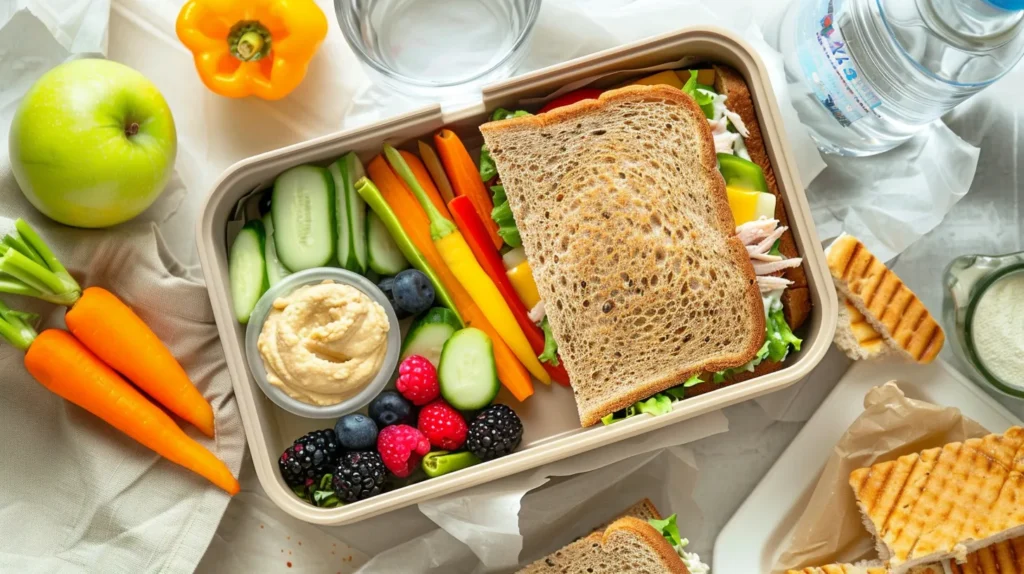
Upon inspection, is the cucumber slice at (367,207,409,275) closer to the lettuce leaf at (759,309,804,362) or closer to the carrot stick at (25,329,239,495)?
the carrot stick at (25,329,239,495)

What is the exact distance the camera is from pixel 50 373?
67.2 inches

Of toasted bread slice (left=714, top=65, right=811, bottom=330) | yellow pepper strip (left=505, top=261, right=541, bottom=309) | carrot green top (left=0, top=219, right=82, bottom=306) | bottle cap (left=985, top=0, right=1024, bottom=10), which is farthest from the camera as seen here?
yellow pepper strip (left=505, top=261, right=541, bottom=309)

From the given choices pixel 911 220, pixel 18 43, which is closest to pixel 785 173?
pixel 911 220

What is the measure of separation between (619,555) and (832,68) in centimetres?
115

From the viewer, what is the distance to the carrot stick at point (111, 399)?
171 cm

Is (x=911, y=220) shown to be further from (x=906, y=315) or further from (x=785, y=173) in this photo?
(x=785, y=173)

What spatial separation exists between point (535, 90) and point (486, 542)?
983mm

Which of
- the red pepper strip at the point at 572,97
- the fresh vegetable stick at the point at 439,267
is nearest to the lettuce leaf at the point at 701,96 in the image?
the red pepper strip at the point at 572,97

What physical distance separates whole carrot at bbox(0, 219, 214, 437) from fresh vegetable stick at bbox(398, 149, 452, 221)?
2.19 feet

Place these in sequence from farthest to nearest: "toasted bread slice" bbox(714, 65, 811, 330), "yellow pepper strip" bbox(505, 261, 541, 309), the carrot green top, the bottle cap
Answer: "yellow pepper strip" bbox(505, 261, 541, 309), "toasted bread slice" bbox(714, 65, 811, 330), the carrot green top, the bottle cap

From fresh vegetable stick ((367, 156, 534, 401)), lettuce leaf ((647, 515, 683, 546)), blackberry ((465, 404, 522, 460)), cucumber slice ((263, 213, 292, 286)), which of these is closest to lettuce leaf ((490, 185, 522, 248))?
fresh vegetable stick ((367, 156, 534, 401))

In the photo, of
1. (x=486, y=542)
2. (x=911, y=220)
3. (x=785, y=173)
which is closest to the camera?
(x=785, y=173)

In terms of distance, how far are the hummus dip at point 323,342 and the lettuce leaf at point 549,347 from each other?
344 mm

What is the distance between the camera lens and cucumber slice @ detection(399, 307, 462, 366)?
1.82 meters
